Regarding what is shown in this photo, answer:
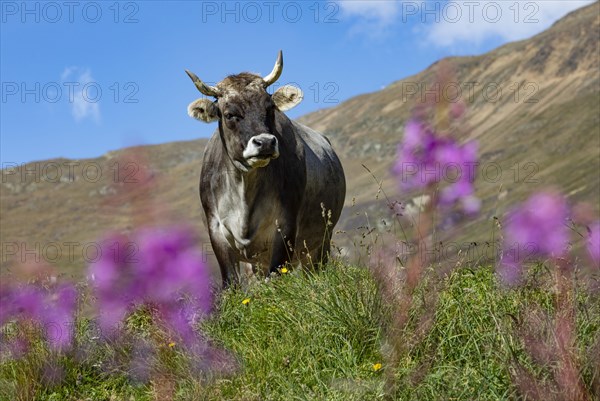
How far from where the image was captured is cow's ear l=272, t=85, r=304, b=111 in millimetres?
11203

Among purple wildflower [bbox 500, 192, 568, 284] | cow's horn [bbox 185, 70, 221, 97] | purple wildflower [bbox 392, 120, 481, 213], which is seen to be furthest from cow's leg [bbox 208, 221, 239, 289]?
purple wildflower [bbox 392, 120, 481, 213]

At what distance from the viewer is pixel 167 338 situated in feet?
25.9

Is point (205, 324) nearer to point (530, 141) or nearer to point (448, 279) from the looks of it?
point (448, 279)

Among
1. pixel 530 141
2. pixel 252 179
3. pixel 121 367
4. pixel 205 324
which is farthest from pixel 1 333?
pixel 530 141

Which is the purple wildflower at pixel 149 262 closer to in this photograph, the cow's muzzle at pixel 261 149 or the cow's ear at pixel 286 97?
the cow's muzzle at pixel 261 149

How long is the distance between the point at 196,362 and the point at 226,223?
3831 millimetres

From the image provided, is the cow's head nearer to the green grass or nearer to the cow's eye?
the cow's eye

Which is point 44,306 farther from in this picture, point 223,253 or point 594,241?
point 594,241

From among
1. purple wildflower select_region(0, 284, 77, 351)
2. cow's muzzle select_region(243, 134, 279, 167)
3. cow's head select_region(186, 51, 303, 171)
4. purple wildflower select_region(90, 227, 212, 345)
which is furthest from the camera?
cow's head select_region(186, 51, 303, 171)

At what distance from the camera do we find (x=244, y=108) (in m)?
10.5

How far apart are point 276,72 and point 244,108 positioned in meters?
0.76

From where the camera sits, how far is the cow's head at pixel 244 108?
407 inches

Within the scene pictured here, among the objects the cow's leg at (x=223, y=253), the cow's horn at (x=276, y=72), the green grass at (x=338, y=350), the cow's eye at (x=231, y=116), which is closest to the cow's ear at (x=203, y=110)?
the cow's eye at (x=231, y=116)

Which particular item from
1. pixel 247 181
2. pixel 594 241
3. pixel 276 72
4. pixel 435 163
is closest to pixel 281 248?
pixel 247 181
